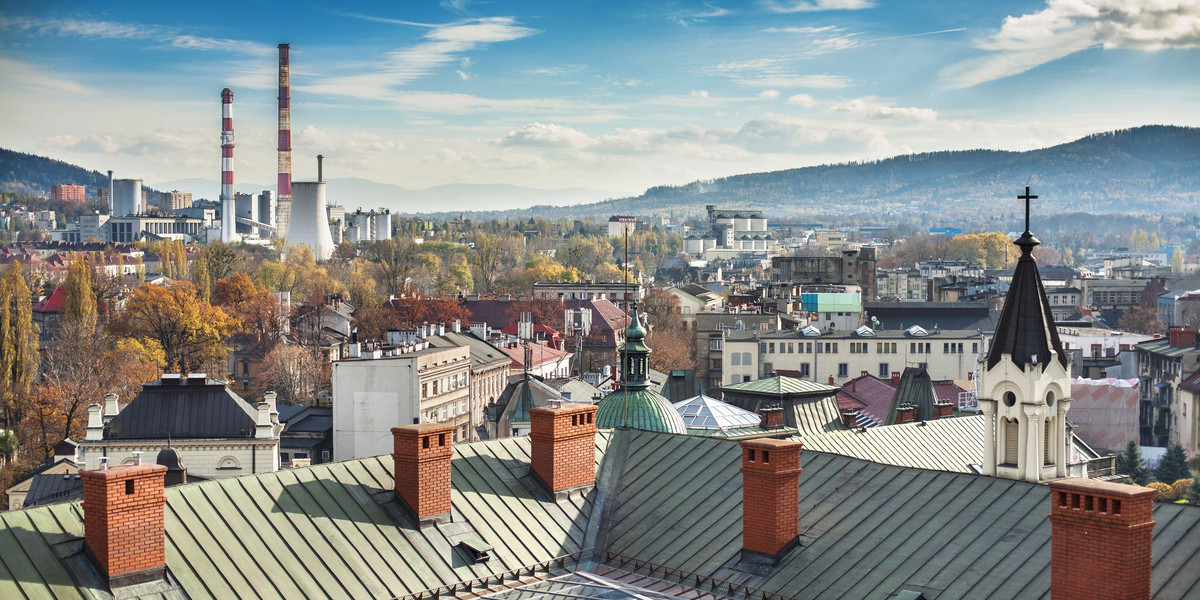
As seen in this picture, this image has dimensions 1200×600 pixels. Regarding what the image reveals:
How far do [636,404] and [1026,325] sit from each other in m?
10.8

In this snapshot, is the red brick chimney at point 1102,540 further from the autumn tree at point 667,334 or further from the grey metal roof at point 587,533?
the autumn tree at point 667,334

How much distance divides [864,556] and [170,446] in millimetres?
35032

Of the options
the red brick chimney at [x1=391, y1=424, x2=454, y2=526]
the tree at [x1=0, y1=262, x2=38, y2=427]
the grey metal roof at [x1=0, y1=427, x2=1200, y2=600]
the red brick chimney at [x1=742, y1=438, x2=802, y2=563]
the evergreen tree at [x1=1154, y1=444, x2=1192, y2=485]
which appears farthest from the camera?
the tree at [x1=0, y1=262, x2=38, y2=427]

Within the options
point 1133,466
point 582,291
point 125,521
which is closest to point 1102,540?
point 125,521

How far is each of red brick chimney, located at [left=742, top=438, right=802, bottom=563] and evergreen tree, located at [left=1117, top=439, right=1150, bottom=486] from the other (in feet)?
185

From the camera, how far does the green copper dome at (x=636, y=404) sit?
112 ft

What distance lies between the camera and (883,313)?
11356cm

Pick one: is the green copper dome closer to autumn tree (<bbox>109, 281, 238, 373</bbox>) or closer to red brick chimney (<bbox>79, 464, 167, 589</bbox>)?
red brick chimney (<bbox>79, 464, 167, 589</bbox>)

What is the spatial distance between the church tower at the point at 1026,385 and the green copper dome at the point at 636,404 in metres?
8.39

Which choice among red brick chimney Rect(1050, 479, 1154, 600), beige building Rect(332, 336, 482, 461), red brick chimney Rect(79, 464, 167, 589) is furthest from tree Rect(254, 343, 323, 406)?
red brick chimney Rect(1050, 479, 1154, 600)

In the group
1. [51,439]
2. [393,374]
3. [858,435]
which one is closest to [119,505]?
[858,435]

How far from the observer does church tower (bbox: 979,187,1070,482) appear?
27250 millimetres

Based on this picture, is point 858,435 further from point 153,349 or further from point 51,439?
point 153,349

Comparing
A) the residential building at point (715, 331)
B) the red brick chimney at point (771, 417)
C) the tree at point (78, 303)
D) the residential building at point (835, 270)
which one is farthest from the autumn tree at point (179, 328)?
the residential building at point (835, 270)
